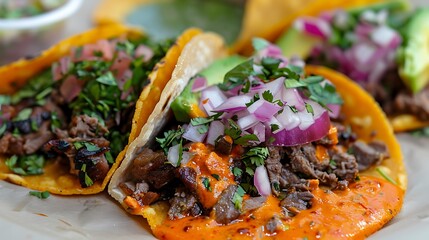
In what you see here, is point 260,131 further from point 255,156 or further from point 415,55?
point 415,55

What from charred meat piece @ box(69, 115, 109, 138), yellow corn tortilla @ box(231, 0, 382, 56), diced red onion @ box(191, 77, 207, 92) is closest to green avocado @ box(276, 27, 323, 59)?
yellow corn tortilla @ box(231, 0, 382, 56)

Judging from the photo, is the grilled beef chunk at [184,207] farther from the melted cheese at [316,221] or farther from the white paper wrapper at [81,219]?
the white paper wrapper at [81,219]

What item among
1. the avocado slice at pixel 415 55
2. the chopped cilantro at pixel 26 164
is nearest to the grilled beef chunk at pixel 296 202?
the chopped cilantro at pixel 26 164

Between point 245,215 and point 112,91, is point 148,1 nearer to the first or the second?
point 112,91

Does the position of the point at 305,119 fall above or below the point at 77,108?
above

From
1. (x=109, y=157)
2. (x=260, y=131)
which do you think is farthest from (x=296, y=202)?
(x=109, y=157)

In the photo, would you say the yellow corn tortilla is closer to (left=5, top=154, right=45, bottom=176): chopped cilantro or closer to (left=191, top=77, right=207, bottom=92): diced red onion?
(left=191, top=77, right=207, bottom=92): diced red onion

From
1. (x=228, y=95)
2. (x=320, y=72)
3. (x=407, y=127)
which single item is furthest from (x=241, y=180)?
(x=407, y=127)
